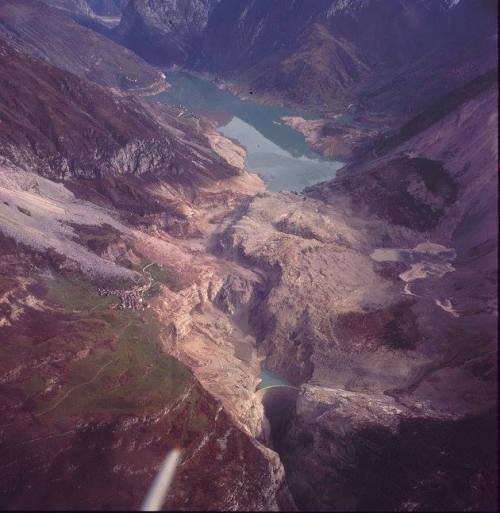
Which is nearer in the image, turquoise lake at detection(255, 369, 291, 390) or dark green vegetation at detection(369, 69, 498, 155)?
turquoise lake at detection(255, 369, 291, 390)

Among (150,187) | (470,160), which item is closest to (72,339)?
(150,187)

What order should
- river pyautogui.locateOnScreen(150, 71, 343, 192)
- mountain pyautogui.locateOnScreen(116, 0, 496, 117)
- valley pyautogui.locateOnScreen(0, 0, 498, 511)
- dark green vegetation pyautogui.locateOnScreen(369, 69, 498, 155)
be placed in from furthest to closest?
mountain pyautogui.locateOnScreen(116, 0, 496, 117) < river pyautogui.locateOnScreen(150, 71, 343, 192) < dark green vegetation pyautogui.locateOnScreen(369, 69, 498, 155) < valley pyautogui.locateOnScreen(0, 0, 498, 511)

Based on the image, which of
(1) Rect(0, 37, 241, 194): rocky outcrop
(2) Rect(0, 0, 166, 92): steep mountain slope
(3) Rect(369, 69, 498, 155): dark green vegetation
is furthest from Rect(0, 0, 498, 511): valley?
(2) Rect(0, 0, 166, 92): steep mountain slope

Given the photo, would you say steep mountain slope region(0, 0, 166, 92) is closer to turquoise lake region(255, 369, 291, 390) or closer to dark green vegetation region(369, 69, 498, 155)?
dark green vegetation region(369, 69, 498, 155)

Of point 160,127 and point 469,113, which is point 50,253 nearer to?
point 160,127

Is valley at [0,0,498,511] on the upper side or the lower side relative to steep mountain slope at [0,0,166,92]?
upper

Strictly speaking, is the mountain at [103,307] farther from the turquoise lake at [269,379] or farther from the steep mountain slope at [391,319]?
the steep mountain slope at [391,319]

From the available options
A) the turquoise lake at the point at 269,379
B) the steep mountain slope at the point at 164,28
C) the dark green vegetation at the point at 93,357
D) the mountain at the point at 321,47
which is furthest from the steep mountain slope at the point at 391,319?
the steep mountain slope at the point at 164,28
